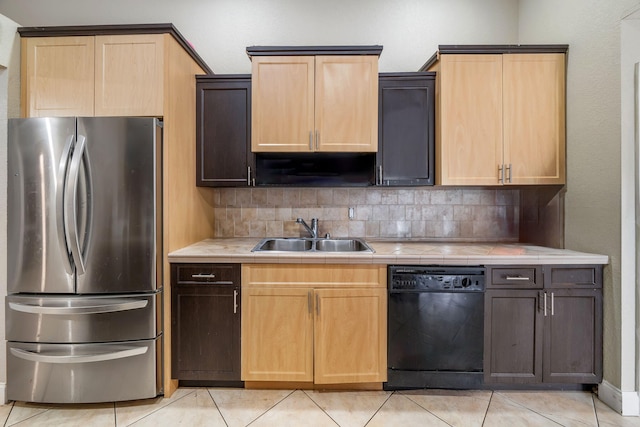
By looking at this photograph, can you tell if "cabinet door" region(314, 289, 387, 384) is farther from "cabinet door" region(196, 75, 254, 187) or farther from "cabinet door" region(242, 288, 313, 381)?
"cabinet door" region(196, 75, 254, 187)

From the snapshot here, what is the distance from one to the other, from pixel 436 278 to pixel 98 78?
2.56 metres

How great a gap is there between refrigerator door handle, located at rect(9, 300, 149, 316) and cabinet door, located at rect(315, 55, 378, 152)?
1682mm

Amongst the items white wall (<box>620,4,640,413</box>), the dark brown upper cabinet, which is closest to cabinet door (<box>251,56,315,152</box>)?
the dark brown upper cabinet

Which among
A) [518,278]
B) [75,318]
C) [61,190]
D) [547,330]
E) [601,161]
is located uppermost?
[601,161]

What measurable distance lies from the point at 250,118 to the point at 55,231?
4.84 ft

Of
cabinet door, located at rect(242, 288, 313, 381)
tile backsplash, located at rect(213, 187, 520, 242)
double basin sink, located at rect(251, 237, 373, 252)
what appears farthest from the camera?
tile backsplash, located at rect(213, 187, 520, 242)

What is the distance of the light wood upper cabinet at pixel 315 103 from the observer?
2195 mm

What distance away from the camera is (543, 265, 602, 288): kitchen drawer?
1914 mm

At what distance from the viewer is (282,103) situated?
2.21 metres

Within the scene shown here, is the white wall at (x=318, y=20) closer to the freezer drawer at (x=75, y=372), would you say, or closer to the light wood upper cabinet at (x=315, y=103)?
the light wood upper cabinet at (x=315, y=103)

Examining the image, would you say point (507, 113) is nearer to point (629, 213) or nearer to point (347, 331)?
point (629, 213)

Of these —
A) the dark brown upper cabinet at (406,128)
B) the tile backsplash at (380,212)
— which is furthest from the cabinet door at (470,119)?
the tile backsplash at (380,212)

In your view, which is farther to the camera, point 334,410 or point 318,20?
point 318,20

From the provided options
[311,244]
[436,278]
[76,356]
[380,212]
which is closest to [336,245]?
[311,244]
